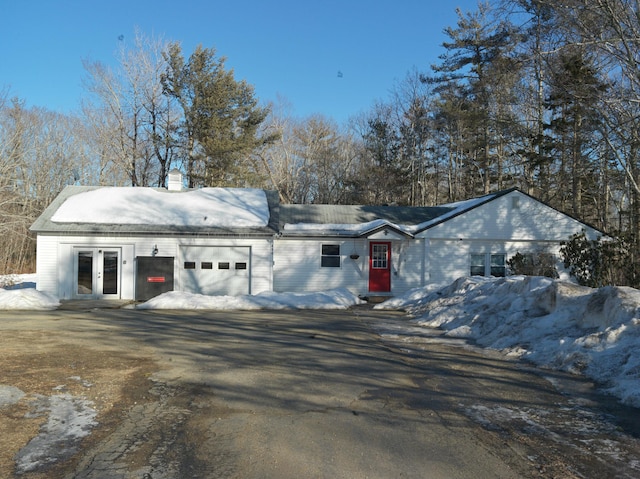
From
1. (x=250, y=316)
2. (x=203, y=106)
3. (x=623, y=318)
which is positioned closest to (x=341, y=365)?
(x=623, y=318)

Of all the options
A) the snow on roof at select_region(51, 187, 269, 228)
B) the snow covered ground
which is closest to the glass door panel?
the snow on roof at select_region(51, 187, 269, 228)

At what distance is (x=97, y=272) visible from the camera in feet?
62.5

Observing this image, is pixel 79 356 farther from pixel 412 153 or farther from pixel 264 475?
pixel 412 153

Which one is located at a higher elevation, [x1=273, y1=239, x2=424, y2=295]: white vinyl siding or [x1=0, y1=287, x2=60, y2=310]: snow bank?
[x1=273, y1=239, x2=424, y2=295]: white vinyl siding

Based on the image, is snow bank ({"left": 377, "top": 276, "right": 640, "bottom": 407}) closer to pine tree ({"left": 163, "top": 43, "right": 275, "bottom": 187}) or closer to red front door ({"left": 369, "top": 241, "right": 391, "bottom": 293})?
red front door ({"left": 369, "top": 241, "right": 391, "bottom": 293})

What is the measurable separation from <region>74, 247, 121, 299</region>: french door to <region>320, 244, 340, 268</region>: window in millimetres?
8017

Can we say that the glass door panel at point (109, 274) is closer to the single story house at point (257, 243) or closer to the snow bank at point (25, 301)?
the single story house at point (257, 243)

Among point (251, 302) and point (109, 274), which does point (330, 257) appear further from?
point (109, 274)

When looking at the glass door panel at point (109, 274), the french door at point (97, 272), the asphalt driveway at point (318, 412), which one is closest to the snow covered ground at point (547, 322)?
the asphalt driveway at point (318, 412)

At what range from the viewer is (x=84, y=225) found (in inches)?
750

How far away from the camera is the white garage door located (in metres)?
19.6

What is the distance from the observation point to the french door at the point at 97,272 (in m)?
19.0

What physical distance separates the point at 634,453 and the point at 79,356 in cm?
785

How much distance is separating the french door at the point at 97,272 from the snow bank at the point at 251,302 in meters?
2.94
